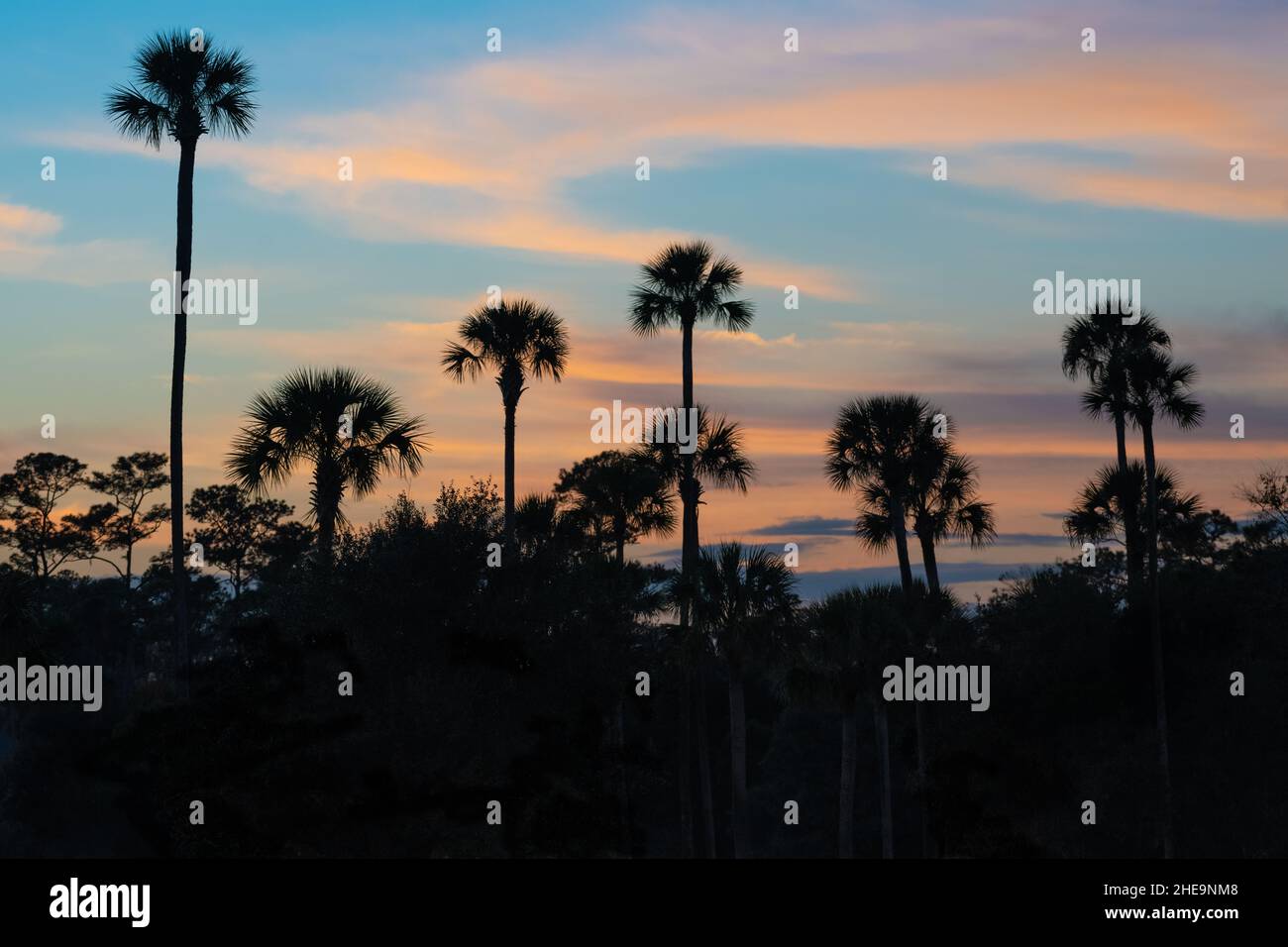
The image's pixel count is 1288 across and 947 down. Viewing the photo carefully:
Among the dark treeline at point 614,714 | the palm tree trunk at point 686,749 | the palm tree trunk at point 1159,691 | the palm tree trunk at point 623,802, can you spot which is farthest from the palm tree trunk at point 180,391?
the palm tree trunk at point 1159,691

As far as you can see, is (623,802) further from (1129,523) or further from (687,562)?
(1129,523)

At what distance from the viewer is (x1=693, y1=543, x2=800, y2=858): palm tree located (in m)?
48.4

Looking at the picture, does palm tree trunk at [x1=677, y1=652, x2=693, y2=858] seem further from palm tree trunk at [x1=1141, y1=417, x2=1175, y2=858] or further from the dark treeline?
palm tree trunk at [x1=1141, y1=417, x2=1175, y2=858]

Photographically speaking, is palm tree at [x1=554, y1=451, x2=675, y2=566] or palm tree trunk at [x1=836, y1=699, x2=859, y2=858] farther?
palm tree at [x1=554, y1=451, x2=675, y2=566]

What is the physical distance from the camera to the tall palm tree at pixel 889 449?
2178 inches

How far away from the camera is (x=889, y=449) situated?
55750mm

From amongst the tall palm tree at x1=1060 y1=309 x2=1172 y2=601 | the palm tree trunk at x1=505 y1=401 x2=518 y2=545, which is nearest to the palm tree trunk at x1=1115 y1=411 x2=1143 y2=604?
the tall palm tree at x1=1060 y1=309 x2=1172 y2=601

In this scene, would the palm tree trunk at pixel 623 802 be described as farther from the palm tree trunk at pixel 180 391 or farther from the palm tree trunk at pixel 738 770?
the palm tree trunk at pixel 180 391

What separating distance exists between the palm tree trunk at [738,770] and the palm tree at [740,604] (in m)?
0.07

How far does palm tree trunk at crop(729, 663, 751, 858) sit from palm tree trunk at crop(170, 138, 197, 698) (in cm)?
1827

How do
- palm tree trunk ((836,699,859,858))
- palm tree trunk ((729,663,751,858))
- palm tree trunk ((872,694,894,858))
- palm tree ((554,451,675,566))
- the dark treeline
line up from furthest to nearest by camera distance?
palm tree ((554,451,675,566)) → palm tree trunk ((872,694,894,858)) → palm tree trunk ((836,699,859,858)) → palm tree trunk ((729,663,751,858)) → the dark treeline

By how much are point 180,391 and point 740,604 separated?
19.8m

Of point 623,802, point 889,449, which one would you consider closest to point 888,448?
point 889,449
